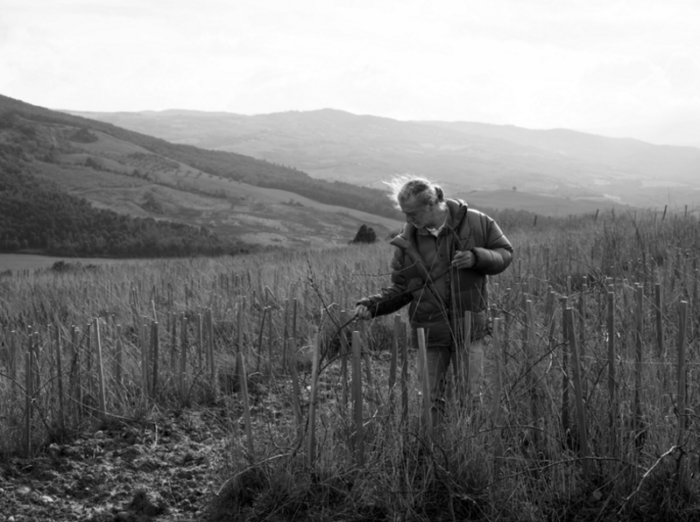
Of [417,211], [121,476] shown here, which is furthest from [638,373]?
[121,476]

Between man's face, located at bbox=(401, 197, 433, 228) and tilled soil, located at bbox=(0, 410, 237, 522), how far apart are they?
136cm

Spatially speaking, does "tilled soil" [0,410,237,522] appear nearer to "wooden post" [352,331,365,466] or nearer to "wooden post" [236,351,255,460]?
"wooden post" [236,351,255,460]

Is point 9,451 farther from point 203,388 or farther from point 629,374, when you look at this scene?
point 629,374

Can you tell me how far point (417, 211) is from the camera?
3.32 meters

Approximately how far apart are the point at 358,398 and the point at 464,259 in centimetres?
86

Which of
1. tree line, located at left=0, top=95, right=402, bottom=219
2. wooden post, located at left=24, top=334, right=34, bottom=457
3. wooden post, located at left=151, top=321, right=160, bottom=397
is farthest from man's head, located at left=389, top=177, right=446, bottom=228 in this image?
tree line, located at left=0, top=95, right=402, bottom=219

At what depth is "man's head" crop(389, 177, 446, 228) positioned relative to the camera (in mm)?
3297

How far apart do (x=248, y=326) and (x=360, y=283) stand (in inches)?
68.3

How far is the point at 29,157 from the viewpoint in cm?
4772

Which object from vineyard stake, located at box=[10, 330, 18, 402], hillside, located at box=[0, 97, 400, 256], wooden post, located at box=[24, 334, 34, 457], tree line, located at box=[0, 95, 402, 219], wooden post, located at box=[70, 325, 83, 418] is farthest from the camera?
tree line, located at box=[0, 95, 402, 219]

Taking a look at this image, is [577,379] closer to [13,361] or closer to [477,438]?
[477,438]

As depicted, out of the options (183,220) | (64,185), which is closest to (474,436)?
(183,220)

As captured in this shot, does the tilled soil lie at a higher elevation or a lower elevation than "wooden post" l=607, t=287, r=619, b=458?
lower

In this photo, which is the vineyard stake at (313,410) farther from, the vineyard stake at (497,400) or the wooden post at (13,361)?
the wooden post at (13,361)
